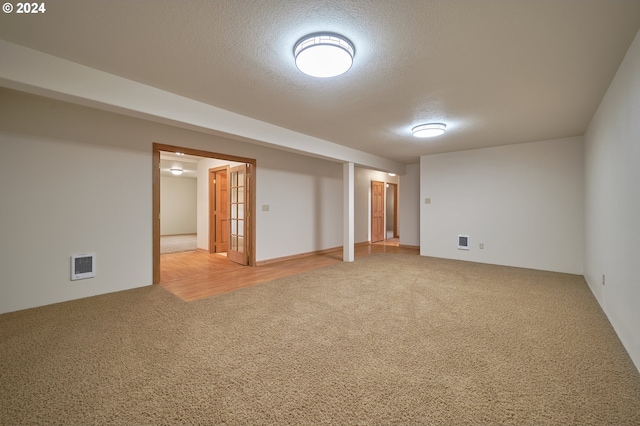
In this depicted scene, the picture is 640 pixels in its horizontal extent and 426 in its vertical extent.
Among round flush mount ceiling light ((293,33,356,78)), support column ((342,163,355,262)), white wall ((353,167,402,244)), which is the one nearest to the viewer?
round flush mount ceiling light ((293,33,356,78))

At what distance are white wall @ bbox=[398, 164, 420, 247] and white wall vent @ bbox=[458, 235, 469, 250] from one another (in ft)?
6.07

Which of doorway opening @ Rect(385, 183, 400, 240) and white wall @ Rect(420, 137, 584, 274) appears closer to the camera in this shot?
white wall @ Rect(420, 137, 584, 274)

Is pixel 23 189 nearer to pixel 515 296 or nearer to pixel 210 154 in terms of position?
pixel 210 154

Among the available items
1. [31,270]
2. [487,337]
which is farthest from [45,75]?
[487,337]

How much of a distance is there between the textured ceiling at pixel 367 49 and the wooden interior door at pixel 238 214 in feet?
7.68

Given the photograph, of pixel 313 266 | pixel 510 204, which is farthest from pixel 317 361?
pixel 510 204

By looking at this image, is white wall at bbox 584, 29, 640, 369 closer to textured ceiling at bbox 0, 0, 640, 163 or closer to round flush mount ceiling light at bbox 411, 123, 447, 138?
textured ceiling at bbox 0, 0, 640, 163

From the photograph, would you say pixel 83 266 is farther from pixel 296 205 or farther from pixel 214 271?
pixel 296 205

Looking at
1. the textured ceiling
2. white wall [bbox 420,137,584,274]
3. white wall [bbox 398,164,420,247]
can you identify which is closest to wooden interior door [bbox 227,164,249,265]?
the textured ceiling

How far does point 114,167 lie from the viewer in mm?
3535

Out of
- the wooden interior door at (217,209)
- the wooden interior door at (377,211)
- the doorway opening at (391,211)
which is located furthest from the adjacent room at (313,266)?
the doorway opening at (391,211)

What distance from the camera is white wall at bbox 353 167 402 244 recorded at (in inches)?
317

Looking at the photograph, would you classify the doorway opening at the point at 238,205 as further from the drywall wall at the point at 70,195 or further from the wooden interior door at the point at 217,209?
the wooden interior door at the point at 217,209

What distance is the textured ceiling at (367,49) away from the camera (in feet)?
5.47
